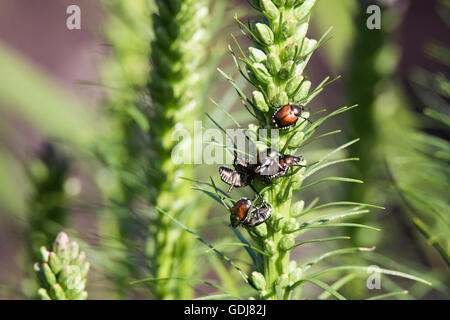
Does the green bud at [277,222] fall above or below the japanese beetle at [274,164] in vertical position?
below

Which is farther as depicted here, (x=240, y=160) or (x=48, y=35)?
(x=48, y=35)

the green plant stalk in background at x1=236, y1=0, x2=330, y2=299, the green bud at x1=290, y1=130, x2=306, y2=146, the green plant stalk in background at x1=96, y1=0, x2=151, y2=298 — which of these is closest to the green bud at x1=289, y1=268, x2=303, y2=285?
the green plant stalk in background at x1=236, y1=0, x2=330, y2=299

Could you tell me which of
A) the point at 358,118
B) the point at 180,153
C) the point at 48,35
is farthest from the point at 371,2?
the point at 48,35

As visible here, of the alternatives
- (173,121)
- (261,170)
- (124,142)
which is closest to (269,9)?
(261,170)

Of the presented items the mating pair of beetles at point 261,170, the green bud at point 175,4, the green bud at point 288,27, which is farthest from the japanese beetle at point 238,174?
the green bud at point 175,4

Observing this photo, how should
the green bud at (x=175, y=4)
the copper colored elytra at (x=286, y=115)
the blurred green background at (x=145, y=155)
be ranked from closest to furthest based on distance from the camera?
the copper colored elytra at (x=286, y=115), the green bud at (x=175, y=4), the blurred green background at (x=145, y=155)

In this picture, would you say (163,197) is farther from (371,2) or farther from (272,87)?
(371,2)

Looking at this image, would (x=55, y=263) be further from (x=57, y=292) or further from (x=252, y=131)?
(x=252, y=131)

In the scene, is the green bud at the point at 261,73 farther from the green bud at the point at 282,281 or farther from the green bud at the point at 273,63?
the green bud at the point at 282,281
